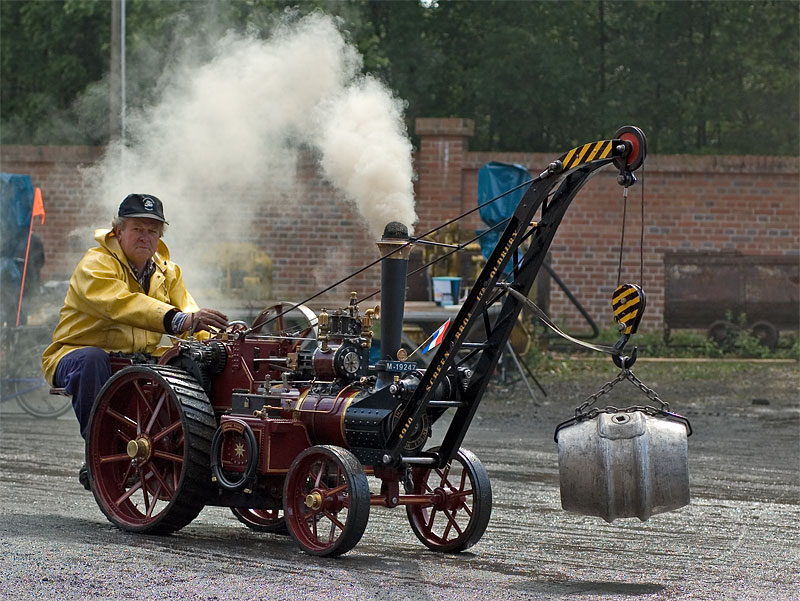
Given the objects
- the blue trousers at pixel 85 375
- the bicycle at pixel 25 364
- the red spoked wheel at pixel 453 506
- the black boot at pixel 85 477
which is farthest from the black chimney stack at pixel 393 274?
the bicycle at pixel 25 364

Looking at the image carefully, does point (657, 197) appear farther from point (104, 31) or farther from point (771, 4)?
point (104, 31)

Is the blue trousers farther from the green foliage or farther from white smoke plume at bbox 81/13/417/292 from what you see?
the green foliage

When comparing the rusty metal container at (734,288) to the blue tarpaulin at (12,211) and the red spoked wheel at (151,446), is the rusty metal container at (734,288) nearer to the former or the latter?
the blue tarpaulin at (12,211)

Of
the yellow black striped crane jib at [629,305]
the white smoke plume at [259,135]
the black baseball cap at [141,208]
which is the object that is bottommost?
the yellow black striped crane jib at [629,305]

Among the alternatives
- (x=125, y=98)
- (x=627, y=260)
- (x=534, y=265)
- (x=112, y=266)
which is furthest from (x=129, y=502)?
(x=627, y=260)

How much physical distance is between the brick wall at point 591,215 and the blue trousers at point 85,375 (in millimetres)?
12009

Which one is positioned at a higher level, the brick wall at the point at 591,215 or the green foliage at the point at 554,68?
the green foliage at the point at 554,68

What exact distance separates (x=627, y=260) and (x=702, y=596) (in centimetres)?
1441

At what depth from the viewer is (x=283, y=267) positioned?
19.2m

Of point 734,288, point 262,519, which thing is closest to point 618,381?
point 262,519

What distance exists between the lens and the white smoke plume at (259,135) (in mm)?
7922

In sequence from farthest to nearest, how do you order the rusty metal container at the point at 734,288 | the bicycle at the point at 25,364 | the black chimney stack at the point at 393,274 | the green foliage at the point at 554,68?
the green foliage at the point at 554,68 < the rusty metal container at the point at 734,288 < the bicycle at the point at 25,364 < the black chimney stack at the point at 393,274

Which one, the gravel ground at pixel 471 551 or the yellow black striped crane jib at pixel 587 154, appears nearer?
the gravel ground at pixel 471 551

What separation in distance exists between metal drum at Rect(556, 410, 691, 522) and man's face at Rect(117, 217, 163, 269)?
2729 millimetres
